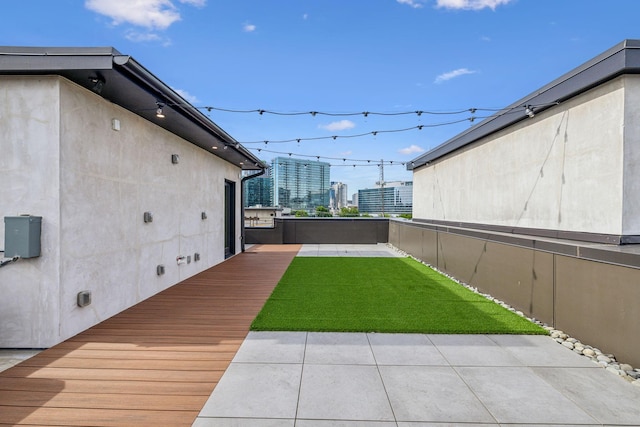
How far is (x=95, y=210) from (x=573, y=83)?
19.1ft

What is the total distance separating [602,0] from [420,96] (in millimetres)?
4102

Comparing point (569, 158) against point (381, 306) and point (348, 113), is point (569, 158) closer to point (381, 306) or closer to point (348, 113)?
point (381, 306)

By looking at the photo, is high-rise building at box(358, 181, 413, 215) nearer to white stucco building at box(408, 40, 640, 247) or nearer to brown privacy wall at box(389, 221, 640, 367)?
white stucco building at box(408, 40, 640, 247)

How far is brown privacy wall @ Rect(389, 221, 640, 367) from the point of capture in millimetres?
2576

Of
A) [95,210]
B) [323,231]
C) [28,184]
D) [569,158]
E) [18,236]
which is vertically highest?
[569,158]

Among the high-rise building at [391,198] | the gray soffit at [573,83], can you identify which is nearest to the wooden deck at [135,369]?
the gray soffit at [573,83]

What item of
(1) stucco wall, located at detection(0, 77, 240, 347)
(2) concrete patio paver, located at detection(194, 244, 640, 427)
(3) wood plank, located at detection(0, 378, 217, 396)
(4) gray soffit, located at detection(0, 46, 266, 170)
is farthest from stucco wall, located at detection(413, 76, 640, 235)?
(1) stucco wall, located at detection(0, 77, 240, 347)

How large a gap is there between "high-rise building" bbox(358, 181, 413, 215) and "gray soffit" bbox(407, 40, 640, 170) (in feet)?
24.1

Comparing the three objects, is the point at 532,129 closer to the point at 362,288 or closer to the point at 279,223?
the point at 362,288

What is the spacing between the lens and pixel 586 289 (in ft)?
9.70

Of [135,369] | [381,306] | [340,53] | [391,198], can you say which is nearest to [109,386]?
[135,369]

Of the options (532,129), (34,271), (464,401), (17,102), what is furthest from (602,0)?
(34,271)

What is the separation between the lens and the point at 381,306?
13.8 ft

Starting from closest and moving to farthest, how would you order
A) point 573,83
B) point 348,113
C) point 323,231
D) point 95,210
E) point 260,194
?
point 95,210
point 573,83
point 348,113
point 323,231
point 260,194
